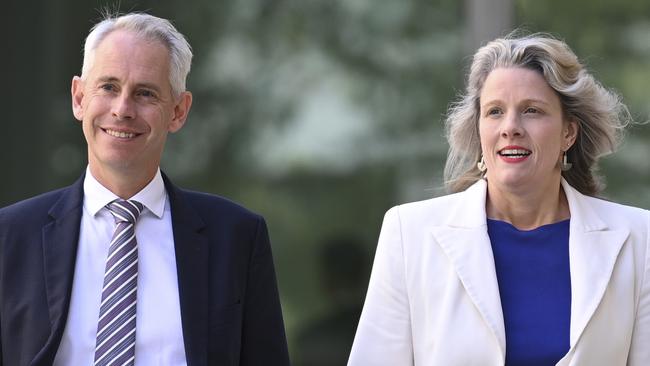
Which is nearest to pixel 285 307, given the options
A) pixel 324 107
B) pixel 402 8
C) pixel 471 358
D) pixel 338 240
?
pixel 338 240

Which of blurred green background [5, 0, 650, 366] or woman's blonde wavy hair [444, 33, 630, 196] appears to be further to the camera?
blurred green background [5, 0, 650, 366]

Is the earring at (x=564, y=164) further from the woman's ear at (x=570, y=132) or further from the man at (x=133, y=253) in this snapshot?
the man at (x=133, y=253)

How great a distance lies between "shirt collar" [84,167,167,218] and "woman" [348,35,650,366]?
2.82ft

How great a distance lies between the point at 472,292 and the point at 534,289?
0.76ft

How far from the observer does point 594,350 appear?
4.21 metres

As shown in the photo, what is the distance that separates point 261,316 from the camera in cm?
407

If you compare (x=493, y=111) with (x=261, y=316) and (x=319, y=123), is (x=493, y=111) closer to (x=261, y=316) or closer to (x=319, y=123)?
(x=261, y=316)

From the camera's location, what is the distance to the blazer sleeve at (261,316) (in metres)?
4.06

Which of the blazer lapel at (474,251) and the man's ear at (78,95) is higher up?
the man's ear at (78,95)

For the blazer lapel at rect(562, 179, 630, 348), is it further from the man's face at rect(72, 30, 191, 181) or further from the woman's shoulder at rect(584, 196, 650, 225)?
the man's face at rect(72, 30, 191, 181)

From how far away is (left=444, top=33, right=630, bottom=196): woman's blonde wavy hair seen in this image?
446 centimetres

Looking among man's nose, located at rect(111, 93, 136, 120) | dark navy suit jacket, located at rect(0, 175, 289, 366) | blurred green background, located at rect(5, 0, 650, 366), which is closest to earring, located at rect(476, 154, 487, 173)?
dark navy suit jacket, located at rect(0, 175, 289, 366)

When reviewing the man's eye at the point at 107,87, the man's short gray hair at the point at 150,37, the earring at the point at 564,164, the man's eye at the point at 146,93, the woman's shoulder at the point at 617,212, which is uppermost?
the man's short gray hair at the point at 150,37

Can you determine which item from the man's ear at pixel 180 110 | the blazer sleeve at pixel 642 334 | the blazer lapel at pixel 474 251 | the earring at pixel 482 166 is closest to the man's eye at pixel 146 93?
the man's ear at pixel 180 110
